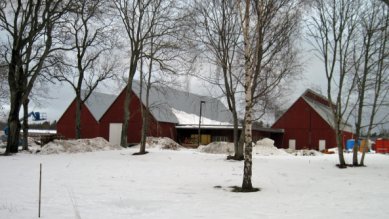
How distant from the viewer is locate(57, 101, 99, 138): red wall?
180 feet

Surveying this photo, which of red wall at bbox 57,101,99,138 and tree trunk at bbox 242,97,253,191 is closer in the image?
tree trunk at bbox 242,97,253,191

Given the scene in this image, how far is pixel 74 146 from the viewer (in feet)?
96.6

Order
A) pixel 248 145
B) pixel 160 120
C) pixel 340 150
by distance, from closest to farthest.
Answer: pixel 248 145 < pixel 340 150 < pixel 160 120

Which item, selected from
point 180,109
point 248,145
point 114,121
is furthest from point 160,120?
point 248,145

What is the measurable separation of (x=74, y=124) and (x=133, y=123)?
11271mm

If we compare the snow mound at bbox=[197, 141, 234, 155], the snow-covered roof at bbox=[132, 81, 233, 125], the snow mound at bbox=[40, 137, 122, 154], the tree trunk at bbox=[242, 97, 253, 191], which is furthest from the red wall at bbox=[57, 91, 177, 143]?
the tree trunk at bbox=[242, 97, 253, 191]

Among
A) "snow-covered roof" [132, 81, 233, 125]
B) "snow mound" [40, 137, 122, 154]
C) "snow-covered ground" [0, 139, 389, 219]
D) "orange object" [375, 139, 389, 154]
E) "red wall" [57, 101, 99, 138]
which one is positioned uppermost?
"snow-covered roof" [132, 81, 233, 125]

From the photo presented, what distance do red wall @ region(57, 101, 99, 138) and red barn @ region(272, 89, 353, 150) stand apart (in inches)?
910

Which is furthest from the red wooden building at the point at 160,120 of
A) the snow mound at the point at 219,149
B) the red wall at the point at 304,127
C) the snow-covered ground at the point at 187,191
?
the snow-covered ground at the point at 187,191

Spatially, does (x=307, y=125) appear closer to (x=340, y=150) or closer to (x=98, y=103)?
(x=98, y=103)

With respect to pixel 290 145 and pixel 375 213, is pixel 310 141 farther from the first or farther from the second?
pixel 375 213

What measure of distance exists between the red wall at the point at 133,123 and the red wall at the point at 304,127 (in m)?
15.1

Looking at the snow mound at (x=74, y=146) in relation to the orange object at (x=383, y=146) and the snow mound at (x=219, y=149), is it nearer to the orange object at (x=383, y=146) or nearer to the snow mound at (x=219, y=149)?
the snow mound at (x=219, y=149)

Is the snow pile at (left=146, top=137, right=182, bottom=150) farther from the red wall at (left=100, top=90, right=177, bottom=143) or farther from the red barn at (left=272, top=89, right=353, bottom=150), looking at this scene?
the red barn at (left=272, top=89, right=353, bottom=150)
